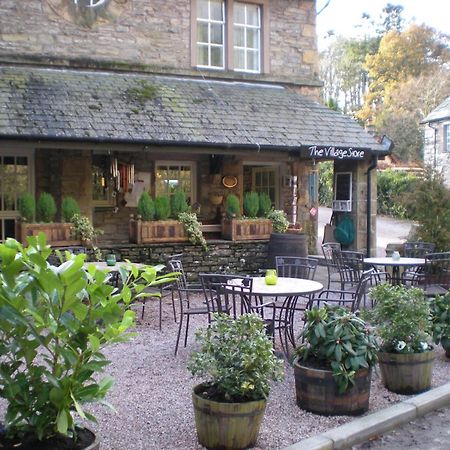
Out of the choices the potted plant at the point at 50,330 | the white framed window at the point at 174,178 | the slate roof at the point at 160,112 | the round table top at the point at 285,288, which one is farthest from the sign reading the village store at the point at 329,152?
the potted plant at the point at 50,330

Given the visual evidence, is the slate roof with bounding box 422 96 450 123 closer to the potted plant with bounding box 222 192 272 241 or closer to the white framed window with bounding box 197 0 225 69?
the white framed window with bounding box 197 0 225 69

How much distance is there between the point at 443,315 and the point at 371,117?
114ft

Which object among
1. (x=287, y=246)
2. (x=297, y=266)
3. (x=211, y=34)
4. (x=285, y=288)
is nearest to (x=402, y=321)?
(x=285, y=288)

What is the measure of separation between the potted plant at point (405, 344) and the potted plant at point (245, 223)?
627 centimetres

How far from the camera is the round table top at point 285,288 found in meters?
5.95

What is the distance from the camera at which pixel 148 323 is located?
8.17 metres

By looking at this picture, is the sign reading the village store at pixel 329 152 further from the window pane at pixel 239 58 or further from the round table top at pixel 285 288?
the round table top at pixel 285 288

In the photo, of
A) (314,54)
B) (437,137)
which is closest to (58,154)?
(314,54)

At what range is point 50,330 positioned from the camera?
3.15 meters

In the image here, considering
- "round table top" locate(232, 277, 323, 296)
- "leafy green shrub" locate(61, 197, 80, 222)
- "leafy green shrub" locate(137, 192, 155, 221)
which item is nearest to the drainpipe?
"leafy green shrub" locate(137, 192, 155, 221)

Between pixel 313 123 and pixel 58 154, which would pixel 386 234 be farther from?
pixel 58 154

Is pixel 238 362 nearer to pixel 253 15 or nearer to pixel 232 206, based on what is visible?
pixel 232 206

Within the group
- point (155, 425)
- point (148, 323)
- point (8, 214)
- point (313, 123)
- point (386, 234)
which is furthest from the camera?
point (386, 234)

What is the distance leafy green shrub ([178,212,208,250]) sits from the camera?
36.4 ft
